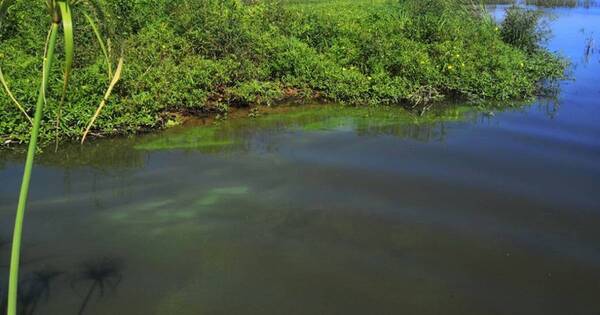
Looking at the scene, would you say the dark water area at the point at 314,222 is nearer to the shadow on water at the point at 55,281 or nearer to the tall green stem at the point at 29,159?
the shadow on water at the point at 55,281

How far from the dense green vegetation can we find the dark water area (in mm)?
486

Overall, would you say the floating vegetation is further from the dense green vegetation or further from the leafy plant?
the leafy plant

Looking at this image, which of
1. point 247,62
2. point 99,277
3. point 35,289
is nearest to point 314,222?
point 99,277

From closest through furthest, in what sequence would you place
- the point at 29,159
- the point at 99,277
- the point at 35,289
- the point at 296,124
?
the point at 29,159 → the point at 35,289 → the point at 99,277 → the point at 296,124

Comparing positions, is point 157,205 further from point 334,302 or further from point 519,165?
point 519,165

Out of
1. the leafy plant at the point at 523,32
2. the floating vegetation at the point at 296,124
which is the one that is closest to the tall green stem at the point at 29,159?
the floating vegetation at the point at 296,124

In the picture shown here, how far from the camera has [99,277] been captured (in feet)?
11.5

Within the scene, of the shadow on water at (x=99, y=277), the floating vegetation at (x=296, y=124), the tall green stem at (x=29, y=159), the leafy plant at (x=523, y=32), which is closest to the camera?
the tall green stem at (x=29, y=159)

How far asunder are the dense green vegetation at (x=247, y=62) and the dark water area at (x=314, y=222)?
486 millimetres

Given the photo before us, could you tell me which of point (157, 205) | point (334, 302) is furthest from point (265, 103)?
point (334, 302)

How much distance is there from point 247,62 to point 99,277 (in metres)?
4.50

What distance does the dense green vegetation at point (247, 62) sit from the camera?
6.09m

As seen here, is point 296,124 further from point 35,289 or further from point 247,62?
point 35,289

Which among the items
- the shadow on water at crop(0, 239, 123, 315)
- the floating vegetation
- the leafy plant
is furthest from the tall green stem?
the leafy plant
